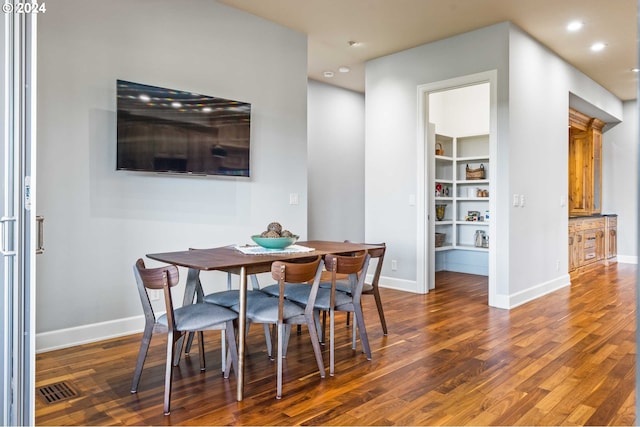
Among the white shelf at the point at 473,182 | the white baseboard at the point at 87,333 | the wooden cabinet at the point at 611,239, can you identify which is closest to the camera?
the white baseboard at the point at 87,333

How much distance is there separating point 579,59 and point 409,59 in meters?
2.32

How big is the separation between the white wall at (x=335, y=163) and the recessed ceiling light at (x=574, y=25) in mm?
3302

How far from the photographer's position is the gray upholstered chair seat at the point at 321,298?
2.85 m

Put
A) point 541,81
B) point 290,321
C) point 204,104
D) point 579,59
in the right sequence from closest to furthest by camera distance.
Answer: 1. point 290,321
2. point 204,104
3. point 541,81
4. point 579,59

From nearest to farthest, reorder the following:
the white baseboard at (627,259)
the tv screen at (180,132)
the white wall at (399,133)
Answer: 1. the tv screen at (180,132)
2. the white wall at (399,133)
3. the white baseboard at (627,259)

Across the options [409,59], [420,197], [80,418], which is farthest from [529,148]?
[80,418]

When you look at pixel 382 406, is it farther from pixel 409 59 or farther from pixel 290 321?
pixel 409 59

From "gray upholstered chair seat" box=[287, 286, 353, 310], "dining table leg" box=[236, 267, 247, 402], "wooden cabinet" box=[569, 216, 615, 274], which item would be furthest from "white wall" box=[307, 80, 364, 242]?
"dining table leg" box=[236, 267, 247, 402]

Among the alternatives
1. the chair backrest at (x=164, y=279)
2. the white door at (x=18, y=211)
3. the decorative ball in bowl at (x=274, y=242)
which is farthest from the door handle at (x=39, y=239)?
the decorative ball in bowl at (x=274, y=242)

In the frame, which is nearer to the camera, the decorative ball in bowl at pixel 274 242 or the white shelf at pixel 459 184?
the decorative ball in bowl at pixel 274 242

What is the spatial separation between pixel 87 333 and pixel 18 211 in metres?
1.88

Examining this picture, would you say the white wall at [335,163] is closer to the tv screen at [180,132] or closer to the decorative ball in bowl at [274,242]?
the tv screen at [180,132]

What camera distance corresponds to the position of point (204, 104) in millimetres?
3854

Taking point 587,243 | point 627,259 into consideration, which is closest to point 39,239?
point 587,243
